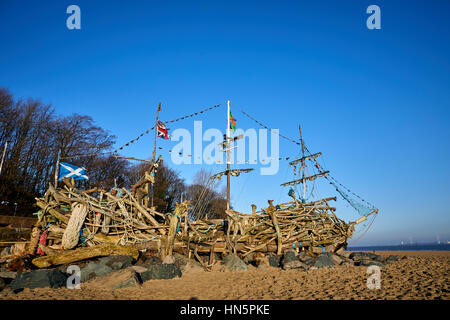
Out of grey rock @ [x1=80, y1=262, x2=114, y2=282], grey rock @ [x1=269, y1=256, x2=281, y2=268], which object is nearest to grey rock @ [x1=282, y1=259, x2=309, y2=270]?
grey rock @ [x1=269, y1=256, x2=281, y2=268]

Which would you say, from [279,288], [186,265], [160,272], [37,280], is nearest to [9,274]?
[37,280]

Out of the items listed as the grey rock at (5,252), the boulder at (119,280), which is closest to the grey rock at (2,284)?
the boulder at (119,280)

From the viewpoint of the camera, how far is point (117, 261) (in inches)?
340

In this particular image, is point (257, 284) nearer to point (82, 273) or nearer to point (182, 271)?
point (182, 271)

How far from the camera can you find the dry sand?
18.4 ft

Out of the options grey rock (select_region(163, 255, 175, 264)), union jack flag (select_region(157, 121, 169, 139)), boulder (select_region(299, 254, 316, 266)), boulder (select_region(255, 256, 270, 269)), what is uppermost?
union jack flag (select_region(157, 121, 169, 139))

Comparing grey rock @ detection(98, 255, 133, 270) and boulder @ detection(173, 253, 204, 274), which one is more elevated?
grey rock @ detection(98, 255, 133, 270)

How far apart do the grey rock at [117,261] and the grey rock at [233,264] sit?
379 cm

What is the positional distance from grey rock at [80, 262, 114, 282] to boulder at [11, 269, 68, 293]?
29.7 inches

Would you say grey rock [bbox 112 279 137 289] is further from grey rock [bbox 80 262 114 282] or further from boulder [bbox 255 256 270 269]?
boulder [bbox 255 256 270 269]

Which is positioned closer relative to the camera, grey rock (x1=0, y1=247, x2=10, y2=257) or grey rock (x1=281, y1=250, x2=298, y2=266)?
grey rock (x1=281, y1=250, x2=298, y2=266)
